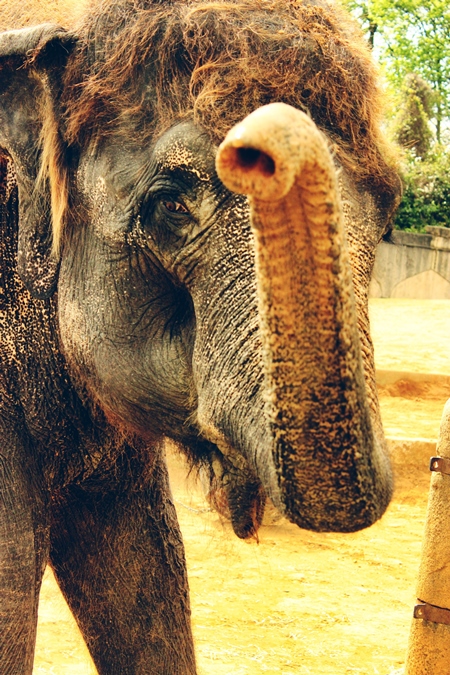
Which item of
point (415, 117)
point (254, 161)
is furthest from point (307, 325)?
point (415, 117)

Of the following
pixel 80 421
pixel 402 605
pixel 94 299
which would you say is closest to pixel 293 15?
pixel 94 299

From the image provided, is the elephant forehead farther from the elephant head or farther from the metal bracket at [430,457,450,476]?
the metal bracket at [430,457,450,476]

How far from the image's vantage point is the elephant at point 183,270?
4.74 feet

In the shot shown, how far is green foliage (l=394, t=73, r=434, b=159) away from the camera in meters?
18.4

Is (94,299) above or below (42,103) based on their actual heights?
below

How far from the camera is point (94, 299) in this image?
2.18 metres

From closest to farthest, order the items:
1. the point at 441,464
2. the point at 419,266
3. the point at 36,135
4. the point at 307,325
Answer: the point at 307,325 → the point at 36,135 → the point at 441,464 → the point at 419,266

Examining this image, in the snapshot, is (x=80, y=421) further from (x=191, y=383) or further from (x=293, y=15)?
(x=293, y=15)

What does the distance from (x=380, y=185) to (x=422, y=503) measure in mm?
5237

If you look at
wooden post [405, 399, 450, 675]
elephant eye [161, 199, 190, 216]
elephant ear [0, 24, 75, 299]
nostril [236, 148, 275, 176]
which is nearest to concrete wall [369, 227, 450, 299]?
wooden post [405, 399, 450, 675]

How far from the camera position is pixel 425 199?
18000mm

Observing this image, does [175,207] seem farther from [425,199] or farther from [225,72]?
[425,199]

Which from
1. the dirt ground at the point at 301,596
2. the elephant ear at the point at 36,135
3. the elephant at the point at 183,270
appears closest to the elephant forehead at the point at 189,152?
the elephant at the point at 183,270

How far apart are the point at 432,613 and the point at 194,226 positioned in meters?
2.09
